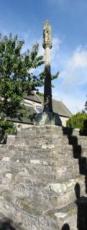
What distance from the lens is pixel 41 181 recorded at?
29.8ft

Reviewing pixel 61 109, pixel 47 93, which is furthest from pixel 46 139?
pixel 61 109

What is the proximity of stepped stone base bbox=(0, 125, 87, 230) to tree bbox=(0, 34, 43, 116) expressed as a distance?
6.21 m

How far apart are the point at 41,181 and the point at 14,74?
10130 mm

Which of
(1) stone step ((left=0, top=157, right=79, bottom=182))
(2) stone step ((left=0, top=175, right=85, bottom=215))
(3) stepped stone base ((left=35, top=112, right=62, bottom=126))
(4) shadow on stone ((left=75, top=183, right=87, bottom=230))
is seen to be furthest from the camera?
(3) stepped stone base ((left=35, top=112, right=62, bottom=126))

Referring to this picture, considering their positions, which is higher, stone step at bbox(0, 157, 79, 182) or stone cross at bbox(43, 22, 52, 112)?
stone cross at bbox(43, 22, 52, 112)

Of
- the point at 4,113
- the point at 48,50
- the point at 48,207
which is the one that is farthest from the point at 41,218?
the point at 4,113

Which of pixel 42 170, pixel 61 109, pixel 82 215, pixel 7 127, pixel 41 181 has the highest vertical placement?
pixel 61 109

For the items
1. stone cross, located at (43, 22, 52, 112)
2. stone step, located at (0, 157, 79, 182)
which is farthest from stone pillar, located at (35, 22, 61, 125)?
stone step, located at (0, 157, 79, 182)

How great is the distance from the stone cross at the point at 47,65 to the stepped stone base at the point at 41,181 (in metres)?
1.44

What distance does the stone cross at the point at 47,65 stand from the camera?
38.1 ft

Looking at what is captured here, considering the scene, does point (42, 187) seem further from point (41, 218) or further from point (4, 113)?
point (4, 113)

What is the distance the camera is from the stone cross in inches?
457

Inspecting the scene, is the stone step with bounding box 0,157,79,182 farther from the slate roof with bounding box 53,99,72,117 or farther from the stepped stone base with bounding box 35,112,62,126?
the slate roof with bounding box 53,99,72,117

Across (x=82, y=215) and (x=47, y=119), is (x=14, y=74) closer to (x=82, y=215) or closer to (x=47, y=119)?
(x=47, y=119)
